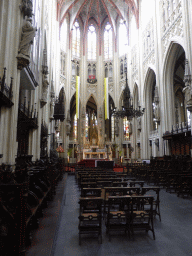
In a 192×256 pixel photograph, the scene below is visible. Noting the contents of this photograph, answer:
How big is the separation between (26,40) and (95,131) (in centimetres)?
2000

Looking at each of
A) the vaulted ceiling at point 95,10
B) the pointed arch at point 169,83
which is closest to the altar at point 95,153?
the pointed arch at point 169,83

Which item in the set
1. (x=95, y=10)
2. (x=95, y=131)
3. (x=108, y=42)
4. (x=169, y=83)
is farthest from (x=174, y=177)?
(x=95, y=10)

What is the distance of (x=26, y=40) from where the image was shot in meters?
7.38

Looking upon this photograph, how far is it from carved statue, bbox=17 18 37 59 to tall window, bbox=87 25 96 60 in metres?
23.9

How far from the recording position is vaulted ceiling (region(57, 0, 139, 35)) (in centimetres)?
2723

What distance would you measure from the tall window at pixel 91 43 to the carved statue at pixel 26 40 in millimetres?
23927

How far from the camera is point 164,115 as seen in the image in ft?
56.0

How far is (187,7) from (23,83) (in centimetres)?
1244

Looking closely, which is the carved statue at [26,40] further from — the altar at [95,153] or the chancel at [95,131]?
the altar at [95,153]

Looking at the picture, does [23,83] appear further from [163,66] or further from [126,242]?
[163,66]

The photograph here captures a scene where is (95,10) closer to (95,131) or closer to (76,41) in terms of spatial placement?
(76,41)

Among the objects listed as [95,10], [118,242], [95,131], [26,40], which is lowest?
[118,242]

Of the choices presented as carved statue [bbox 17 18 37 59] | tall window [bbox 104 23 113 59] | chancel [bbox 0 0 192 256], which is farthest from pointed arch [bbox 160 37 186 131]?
tall window [bbox 104 23 113 59]

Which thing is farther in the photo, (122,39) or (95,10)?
(95,10)
